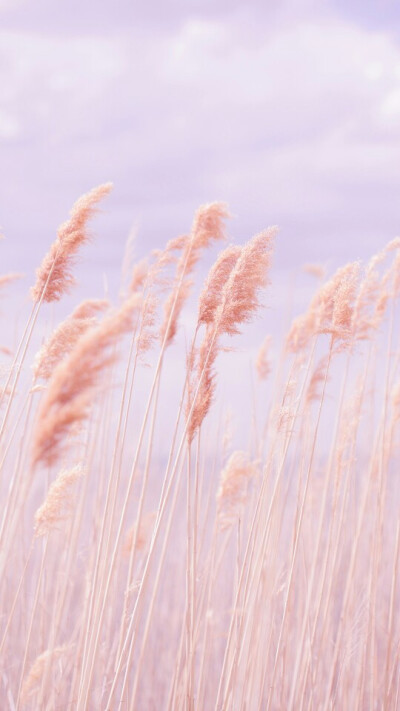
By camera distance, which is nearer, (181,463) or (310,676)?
(181,463)

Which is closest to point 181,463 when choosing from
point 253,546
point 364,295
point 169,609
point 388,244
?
point 253,546

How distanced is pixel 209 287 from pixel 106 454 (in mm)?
1383

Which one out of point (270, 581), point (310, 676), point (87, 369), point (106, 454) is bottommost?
point (310, 676)

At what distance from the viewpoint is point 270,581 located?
254 centimetres

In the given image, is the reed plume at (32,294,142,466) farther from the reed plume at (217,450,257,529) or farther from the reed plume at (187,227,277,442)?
the reed plume at (217,450,257,529)

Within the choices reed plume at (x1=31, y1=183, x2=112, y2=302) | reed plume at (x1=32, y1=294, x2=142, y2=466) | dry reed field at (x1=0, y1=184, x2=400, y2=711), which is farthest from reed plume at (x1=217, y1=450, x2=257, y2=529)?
reed plume at (x1=32, y1=294, x2=142, y2=466)

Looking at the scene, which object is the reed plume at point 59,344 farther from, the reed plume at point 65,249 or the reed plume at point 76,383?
the reed plume at point 76,383

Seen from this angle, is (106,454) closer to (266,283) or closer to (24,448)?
(24,448)

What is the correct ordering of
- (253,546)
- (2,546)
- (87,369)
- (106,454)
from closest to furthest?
(87,369), (2,546), (253,546), (106,454)

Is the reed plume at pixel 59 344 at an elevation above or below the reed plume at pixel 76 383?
above

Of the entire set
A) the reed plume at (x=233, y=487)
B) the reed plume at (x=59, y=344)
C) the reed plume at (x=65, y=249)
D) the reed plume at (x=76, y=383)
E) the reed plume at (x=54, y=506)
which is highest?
the reed plume at (x=65, y=249)

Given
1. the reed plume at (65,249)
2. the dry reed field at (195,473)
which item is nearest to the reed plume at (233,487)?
the dry reed field at (195,473)

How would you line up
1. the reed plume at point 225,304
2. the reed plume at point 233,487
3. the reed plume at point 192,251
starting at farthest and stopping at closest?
the reed plume at point 233,487
the reed plume at point 192,251
the reed plume at point 225,304

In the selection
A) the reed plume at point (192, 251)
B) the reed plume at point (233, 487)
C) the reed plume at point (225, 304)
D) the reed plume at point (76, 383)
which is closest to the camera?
the reed plume at point (76, 383)
